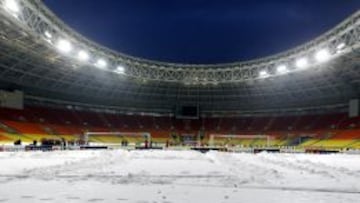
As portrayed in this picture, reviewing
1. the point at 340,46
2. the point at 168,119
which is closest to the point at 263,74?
the point at 340,46

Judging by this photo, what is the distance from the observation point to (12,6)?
3303 centimetres

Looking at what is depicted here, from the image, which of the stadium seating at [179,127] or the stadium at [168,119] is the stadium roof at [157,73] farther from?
the stadium seating at [179,127]

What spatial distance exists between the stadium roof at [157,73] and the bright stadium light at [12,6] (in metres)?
0.08


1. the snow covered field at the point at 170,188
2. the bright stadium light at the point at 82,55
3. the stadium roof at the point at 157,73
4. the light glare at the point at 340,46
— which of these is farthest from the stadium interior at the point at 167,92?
the snow covered field at the point at 170,188

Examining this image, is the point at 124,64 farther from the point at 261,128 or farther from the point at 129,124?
the point at 261,128

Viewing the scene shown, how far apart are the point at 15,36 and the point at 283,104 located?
5294 centimetres

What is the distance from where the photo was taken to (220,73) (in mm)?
66250

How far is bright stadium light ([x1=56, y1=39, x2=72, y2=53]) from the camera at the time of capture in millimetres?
45438

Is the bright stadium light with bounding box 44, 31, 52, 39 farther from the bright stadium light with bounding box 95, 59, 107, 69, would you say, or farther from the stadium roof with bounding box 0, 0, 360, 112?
the bright stadium light with bounding box 95, 59, 107, 69

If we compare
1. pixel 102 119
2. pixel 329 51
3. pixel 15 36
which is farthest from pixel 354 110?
pixel 15 36

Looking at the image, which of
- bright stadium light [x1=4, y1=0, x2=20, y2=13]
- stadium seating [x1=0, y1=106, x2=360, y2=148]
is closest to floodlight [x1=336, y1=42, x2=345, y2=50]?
stadium seating [x1=0, y1=106, x2=360, y2=148]

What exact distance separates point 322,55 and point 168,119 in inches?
1687

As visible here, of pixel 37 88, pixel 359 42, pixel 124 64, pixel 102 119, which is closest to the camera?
pixel 359 42

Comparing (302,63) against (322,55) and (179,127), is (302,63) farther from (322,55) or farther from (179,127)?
(179,127)
